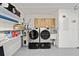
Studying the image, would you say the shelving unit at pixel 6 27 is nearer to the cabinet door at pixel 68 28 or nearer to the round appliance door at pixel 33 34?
the round appliance door at pixel 33 34

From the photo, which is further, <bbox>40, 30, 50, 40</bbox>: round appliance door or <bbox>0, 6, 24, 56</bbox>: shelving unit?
<bbox>40, 30, 50, 40</bbox>: round appliance door

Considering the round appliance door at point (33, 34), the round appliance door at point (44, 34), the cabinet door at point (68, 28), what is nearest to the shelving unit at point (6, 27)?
the round appliance door at point (33, 34)

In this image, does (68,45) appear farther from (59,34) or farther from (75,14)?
(75,14)

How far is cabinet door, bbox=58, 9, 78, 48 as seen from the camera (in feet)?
21.4

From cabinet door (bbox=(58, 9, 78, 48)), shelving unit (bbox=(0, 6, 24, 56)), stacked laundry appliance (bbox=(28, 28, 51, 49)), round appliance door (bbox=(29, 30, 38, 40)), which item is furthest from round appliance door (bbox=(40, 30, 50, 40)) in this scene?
shelving unit (bbox=(0, 6, 24, 56))

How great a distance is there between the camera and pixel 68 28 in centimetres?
656

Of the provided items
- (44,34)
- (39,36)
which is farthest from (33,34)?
(44,34)

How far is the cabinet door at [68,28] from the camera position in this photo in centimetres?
651

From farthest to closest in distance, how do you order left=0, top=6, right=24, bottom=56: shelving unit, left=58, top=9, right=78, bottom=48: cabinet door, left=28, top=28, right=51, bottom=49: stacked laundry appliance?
1. left=28, top=28, right=51, bottom=49: stacked laundry appliance
2. left=58, top=9, right=78, bottom=48: cabinet door
3. left=0, top=6, right=24, bottom=56: shelving unit

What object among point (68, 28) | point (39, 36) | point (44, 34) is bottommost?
point (39, 36)

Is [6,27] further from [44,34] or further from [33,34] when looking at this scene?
[44,34]

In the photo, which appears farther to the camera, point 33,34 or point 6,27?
point 33,34

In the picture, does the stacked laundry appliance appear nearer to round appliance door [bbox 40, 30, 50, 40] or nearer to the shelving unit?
round appliance door [bbox 40, 30, 50, 40]

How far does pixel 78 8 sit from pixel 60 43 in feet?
6.41
